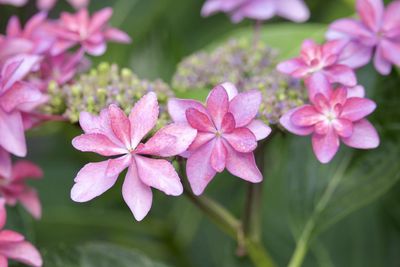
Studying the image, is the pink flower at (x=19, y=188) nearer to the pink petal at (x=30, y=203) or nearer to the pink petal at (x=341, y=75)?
the pink petal at (x=30, y=203)

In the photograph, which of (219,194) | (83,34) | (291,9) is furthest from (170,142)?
(219,194)

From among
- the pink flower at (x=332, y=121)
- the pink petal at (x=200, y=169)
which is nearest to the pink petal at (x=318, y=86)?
the pink flower at (x=332, y=121)

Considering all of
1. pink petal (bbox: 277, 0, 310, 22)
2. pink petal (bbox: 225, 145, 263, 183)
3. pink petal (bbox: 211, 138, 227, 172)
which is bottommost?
pink petal (bbox: 277, 0, 310, 22)

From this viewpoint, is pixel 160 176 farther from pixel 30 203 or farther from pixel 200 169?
pixel 30 203

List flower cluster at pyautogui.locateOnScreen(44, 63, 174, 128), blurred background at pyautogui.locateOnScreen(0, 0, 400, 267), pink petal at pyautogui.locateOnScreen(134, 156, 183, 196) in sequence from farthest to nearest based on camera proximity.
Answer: blurred background at pyautogui.locateOnScreen(0, 0, 400, 267), flower cluster at pyautogui.locateOnScreen(44, 63, 174, 128), pink petal at pyautogui.locateOnScreen(134, 156, 183, 196)

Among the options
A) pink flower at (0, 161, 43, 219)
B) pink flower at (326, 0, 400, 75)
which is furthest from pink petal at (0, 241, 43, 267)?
pink flower at (326, 0, 400, 75)

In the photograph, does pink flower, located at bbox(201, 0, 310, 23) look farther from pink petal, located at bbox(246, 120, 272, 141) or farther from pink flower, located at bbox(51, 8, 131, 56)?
pink petal, located at bbox(246, 120, 272, 141)

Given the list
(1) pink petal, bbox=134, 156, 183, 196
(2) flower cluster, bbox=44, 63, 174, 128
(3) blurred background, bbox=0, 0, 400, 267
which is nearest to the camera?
(1) pink petal, bbox=134, 156, 183, 196
